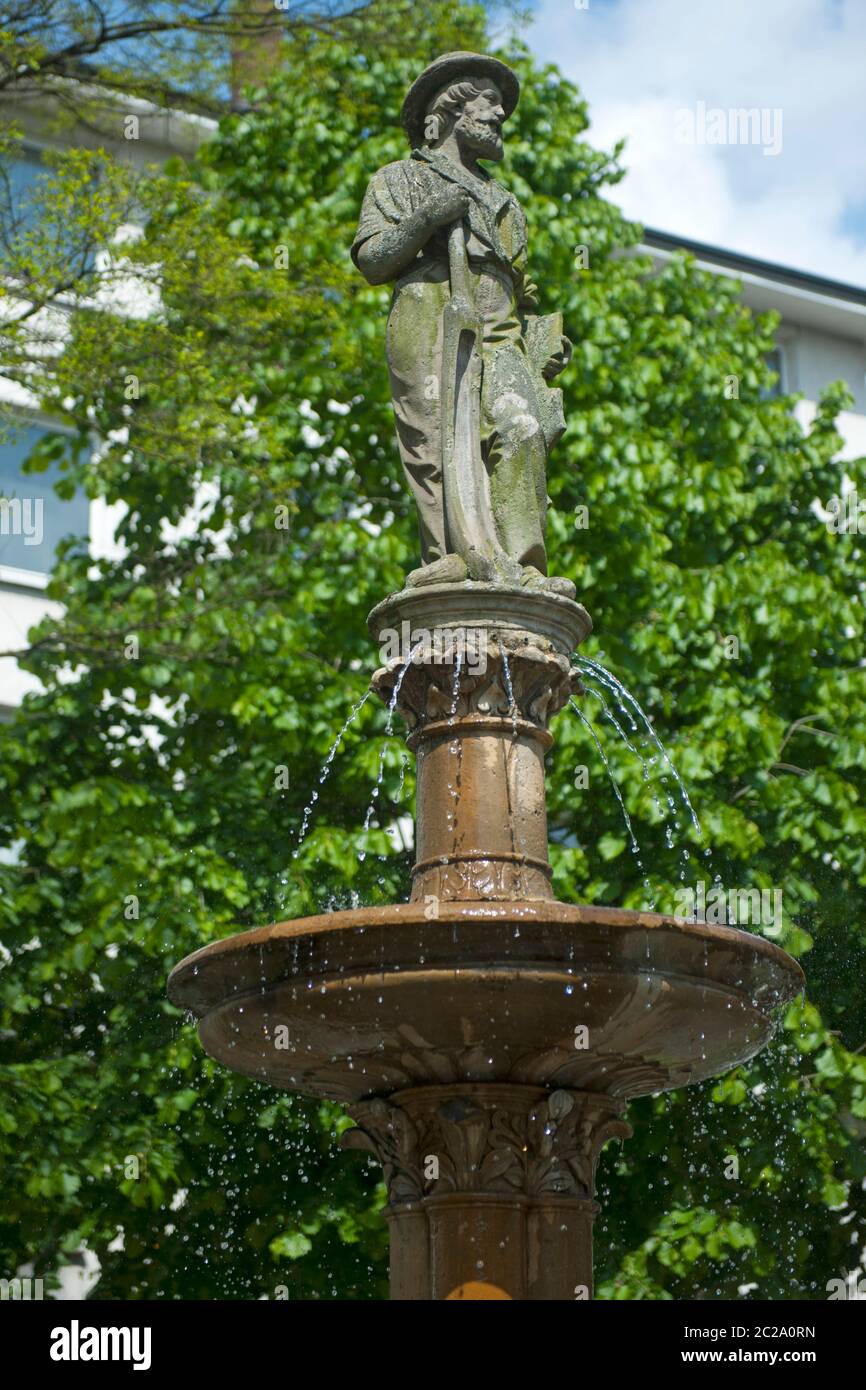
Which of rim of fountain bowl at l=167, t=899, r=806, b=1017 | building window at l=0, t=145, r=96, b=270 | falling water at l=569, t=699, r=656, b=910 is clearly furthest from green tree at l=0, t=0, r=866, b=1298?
rim of fountain bowl at l=167, t=899, r=806, b=1017

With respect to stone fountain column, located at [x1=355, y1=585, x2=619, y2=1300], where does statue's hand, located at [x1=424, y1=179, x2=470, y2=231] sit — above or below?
above

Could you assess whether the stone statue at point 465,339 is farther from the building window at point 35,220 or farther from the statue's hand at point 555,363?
the building window at point 35,220

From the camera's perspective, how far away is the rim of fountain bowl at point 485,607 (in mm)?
8930

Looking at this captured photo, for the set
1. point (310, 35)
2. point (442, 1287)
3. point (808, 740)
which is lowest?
point (442, 1287)

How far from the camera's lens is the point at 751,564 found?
1628 cm

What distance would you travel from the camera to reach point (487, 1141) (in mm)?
7988

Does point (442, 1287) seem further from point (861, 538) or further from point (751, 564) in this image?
point (861, 538)

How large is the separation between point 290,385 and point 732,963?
9908 millimetres

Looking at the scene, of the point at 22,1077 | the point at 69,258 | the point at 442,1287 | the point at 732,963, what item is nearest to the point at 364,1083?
the point at 442,1287

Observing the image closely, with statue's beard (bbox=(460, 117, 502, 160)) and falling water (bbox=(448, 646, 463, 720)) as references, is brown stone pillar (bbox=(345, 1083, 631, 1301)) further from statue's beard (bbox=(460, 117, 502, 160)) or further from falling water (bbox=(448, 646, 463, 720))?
statue's beard (bbox=(460, 117, 502, 160))

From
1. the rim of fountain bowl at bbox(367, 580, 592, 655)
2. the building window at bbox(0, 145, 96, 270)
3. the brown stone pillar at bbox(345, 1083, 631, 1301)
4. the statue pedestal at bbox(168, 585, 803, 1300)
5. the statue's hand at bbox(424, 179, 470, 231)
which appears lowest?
the brown stone pillar at bbox(345, 1083, 631, 1301)

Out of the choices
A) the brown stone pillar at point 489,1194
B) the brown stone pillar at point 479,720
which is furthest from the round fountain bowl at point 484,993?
the brown stone pillar at point 479,720

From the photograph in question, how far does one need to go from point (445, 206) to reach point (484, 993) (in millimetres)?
4049

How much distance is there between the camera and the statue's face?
10039 mm
